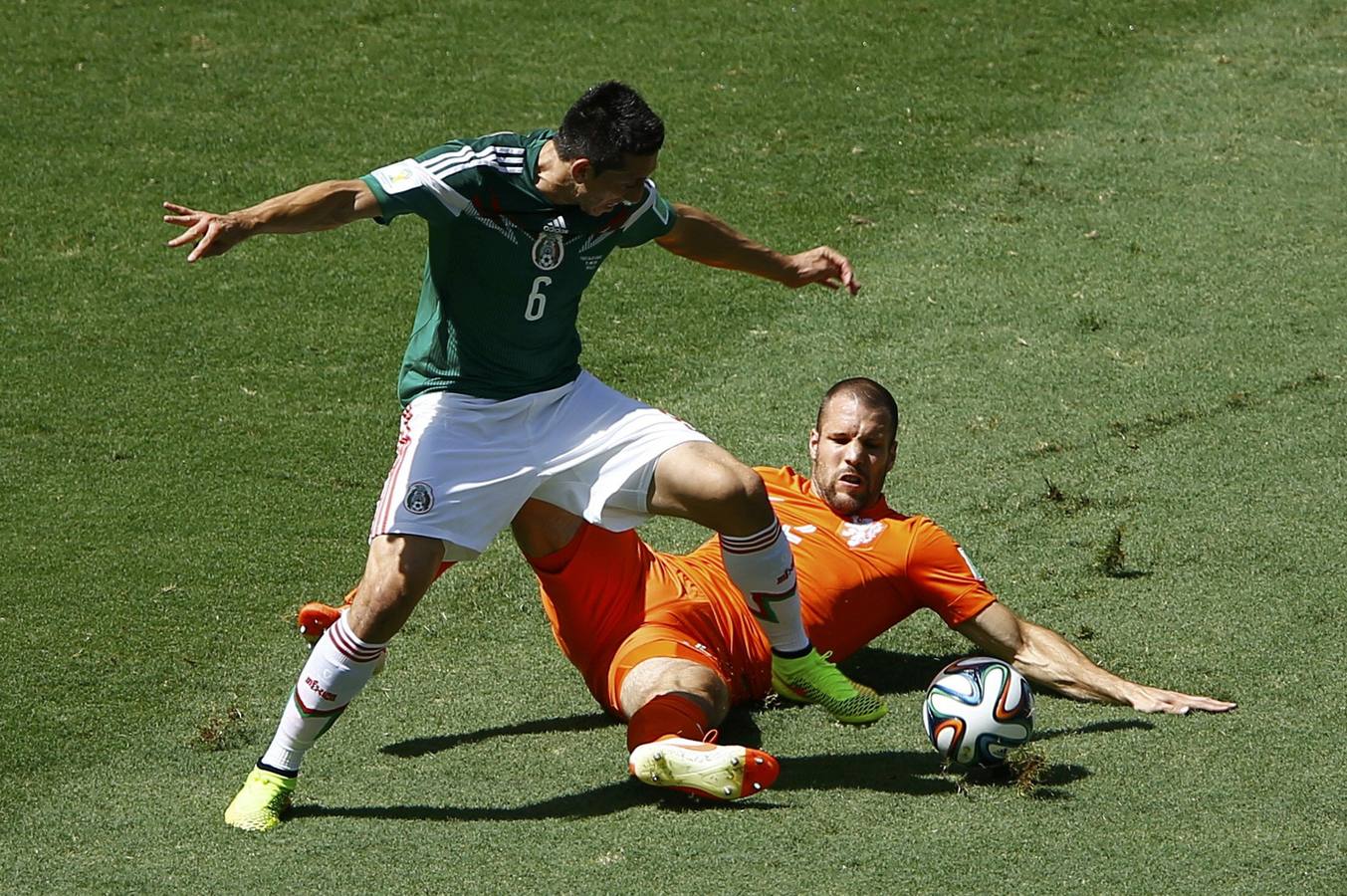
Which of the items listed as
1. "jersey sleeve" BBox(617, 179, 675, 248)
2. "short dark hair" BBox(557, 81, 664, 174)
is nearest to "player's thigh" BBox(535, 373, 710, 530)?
"jersey sleeve" BBox(617, 179, 675, 248)

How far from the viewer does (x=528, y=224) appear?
5.68 meters

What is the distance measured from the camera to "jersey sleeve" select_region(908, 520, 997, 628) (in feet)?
20.9

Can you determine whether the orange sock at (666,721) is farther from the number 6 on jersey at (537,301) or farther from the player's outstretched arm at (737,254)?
the player's outstretched arm at (737,254)

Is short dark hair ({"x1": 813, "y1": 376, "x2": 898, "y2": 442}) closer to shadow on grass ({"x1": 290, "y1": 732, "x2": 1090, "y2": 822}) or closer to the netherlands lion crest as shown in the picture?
shadow on grass ({"x1": 290, "y1": 732, "x2": 1090, "y2": 822})

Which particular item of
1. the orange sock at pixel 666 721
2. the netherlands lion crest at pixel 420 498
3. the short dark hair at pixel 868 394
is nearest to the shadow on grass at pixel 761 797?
the orange sock at pixel 666 721

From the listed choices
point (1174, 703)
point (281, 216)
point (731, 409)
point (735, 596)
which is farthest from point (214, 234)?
point (731, 409)

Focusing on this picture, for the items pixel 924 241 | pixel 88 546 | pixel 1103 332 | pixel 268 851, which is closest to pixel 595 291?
pixel 924 241

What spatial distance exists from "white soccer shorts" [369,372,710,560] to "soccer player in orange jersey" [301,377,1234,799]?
0.46 meters

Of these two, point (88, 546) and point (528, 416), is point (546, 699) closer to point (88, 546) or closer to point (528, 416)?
point (528, 416)

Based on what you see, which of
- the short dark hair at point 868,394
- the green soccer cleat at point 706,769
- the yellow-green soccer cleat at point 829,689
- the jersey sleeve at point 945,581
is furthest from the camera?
the short dark hair at point 868,394

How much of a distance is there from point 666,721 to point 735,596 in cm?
105

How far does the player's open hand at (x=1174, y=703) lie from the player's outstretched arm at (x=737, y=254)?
1.79m

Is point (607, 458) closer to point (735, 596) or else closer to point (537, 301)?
point (537, 301)

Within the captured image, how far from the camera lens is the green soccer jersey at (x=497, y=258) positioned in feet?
18.2
